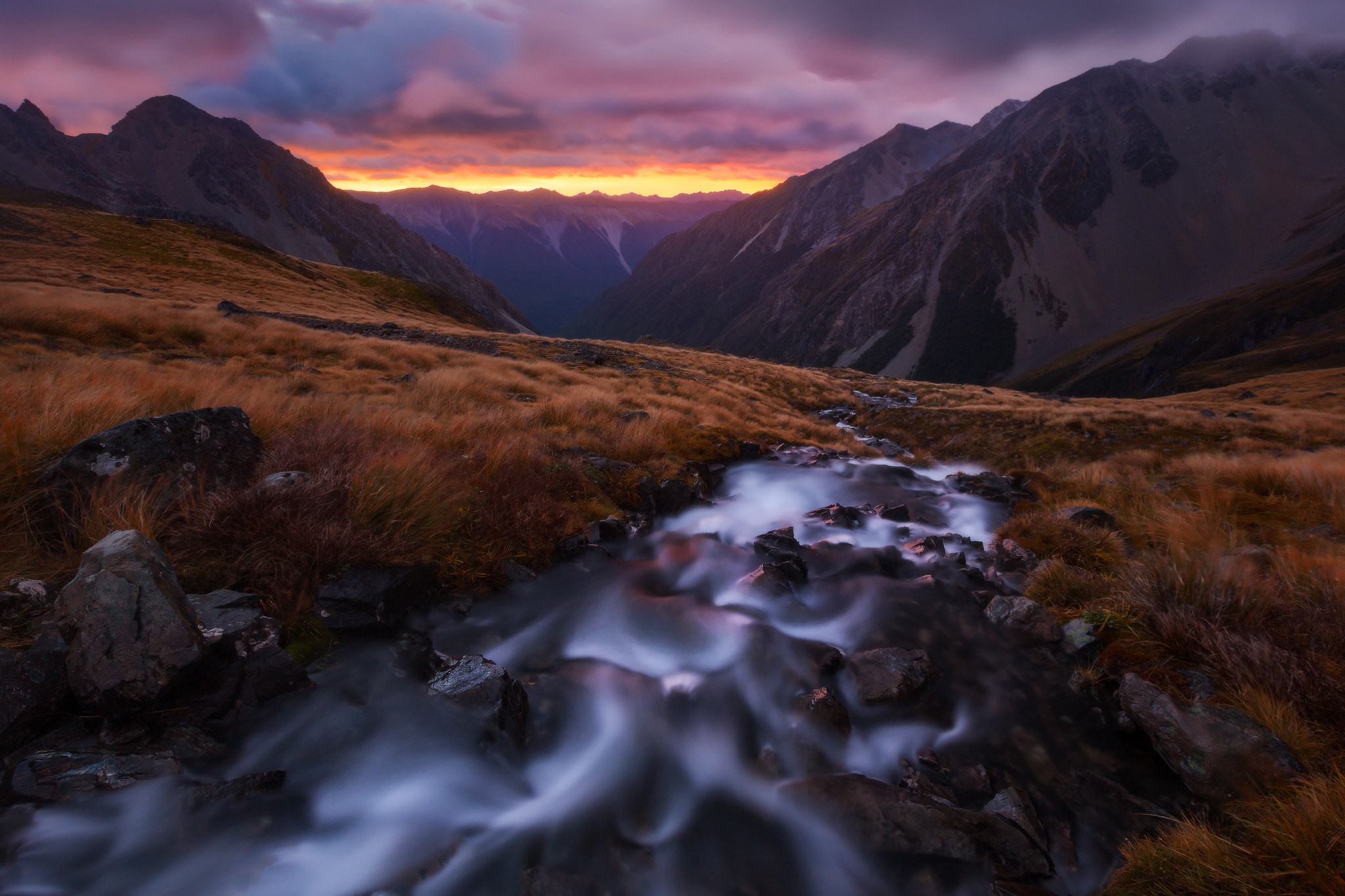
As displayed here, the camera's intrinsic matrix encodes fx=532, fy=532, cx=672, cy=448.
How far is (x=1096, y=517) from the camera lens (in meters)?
7.79

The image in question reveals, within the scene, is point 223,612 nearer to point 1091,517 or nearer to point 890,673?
point 890,673

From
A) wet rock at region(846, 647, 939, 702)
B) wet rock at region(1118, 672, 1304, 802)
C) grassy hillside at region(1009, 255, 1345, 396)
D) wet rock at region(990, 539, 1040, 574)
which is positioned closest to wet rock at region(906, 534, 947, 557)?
wet rock at region(990, 539, 1040, 574)

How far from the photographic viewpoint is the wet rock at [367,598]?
15.3 feet

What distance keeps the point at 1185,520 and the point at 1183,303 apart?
265 metres

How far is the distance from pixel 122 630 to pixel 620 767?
140 inches

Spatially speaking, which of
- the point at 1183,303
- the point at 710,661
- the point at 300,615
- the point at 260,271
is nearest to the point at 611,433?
the point at 710,661

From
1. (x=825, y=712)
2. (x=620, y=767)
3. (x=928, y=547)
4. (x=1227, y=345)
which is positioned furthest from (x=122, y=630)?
(x=1227, y=345)

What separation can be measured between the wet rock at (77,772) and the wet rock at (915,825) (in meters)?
4.38

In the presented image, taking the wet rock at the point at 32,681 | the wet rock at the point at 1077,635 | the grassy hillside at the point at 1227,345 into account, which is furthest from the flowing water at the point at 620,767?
the grassy hillside at the point at 1227,345

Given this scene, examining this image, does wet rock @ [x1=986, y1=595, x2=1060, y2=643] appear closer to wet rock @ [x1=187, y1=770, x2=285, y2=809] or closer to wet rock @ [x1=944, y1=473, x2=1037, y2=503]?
wet rock @ [x1=944, y1=473, x2=1037, y2=503]

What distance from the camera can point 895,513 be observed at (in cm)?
995

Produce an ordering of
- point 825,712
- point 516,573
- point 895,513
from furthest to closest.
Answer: point 895,513, point 516,573, point 825,712

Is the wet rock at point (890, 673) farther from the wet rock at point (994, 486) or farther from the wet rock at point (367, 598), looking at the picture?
the wet rock at point (994, 486)

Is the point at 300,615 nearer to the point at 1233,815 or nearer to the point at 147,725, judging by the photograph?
the point at 147,725
